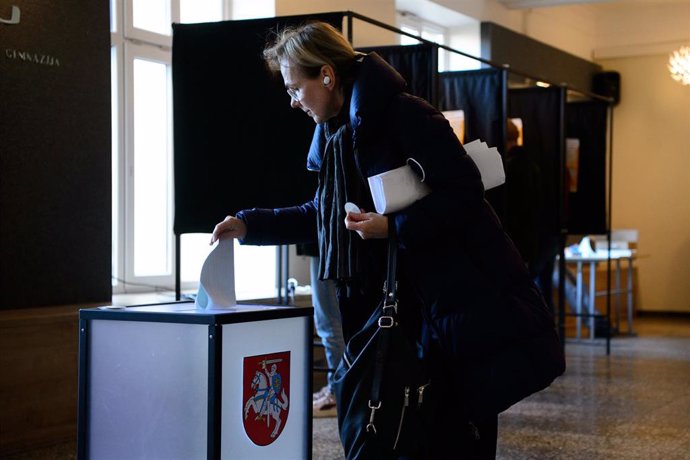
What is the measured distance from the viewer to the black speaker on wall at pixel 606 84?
10.4 metres

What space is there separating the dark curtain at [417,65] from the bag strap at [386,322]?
8.34ft

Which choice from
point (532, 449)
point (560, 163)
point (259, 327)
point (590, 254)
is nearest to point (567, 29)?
point (590, 254)

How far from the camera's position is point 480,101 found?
5.45m

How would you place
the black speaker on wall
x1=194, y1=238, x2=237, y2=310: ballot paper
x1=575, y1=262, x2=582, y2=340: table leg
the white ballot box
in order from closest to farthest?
the white ballot box
x1=194, y1=238, x2=237, y2=310: ballot paper
x1=575, y1=262, x2=582, y2=340: table leg
the black speaker on wall

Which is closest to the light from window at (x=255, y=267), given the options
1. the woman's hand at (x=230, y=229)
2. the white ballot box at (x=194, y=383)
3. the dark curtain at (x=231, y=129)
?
the dark curtain at (x=231, y=129)

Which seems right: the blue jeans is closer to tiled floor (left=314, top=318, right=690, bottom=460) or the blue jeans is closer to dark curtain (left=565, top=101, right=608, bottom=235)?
tiled floor (left=314, top=318, right=690, bottom=460)

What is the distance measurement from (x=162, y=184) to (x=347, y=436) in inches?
158

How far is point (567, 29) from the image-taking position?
996 centimetres

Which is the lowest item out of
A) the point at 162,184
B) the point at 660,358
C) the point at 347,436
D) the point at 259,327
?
the point at 660,358

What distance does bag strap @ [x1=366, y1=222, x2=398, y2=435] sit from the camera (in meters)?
1.82

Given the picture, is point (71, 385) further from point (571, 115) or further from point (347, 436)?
point (571, 115)

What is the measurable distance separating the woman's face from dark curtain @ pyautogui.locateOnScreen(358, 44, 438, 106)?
7.86 feet

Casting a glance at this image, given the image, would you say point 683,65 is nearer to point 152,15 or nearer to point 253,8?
point 253,8

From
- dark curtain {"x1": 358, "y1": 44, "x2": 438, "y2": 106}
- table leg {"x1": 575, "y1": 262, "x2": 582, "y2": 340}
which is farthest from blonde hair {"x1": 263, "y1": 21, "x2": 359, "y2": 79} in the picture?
table leg {"x1": 575, "y1": 262, "x2": 582, "y2": 340}
